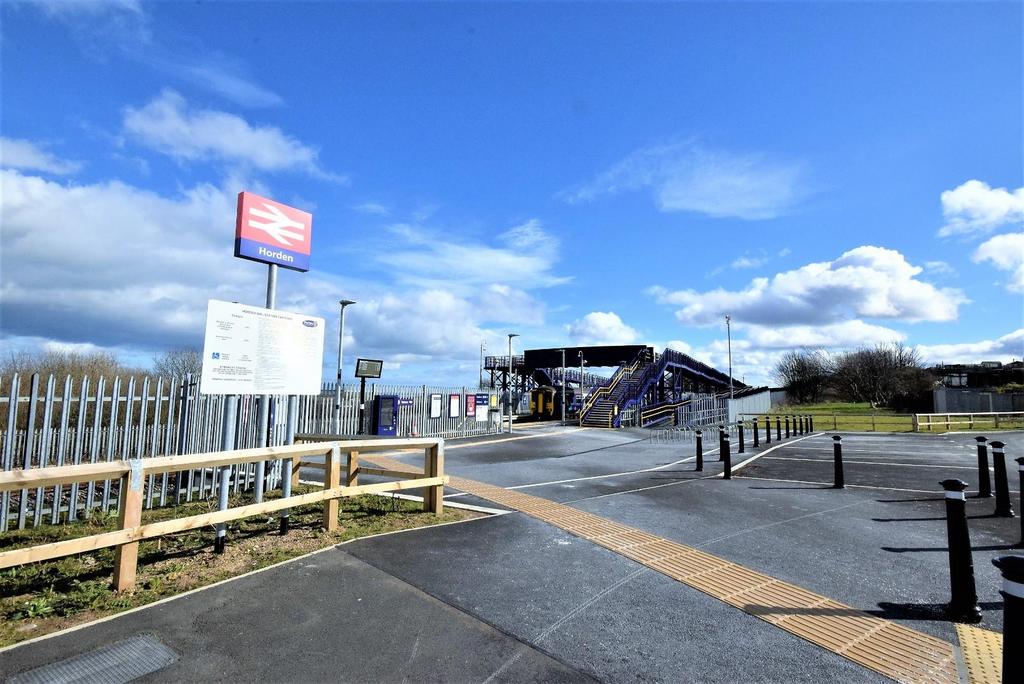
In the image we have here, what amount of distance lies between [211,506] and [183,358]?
20.8 meters

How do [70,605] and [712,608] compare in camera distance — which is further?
[712,608]

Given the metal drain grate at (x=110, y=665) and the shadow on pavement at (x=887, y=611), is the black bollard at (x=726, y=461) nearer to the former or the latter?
the shadow on pavement at (x=887, y=611)

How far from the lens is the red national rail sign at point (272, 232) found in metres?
6.52

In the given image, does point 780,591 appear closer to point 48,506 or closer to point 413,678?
point 413,678

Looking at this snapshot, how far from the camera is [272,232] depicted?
22.5ft

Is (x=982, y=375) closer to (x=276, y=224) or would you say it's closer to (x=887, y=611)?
(x=887, y=611)

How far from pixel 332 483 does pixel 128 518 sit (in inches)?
83.4

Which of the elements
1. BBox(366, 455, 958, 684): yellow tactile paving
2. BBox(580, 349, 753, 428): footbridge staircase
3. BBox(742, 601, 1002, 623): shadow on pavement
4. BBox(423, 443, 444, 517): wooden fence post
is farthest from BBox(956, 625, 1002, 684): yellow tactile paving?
BBox(580, 349, 753, 428): footbridge staircase

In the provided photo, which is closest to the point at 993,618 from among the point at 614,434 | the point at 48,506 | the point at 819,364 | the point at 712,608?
the point at 712,608

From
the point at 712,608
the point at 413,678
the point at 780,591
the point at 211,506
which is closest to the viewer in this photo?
the point at 413,678

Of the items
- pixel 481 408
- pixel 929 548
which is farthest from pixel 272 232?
pixel 481 408

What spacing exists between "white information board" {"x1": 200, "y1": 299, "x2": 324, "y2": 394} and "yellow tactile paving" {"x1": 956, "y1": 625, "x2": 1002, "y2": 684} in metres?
6.75

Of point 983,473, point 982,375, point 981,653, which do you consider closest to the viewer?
point 981,653

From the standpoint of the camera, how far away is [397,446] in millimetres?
7207
